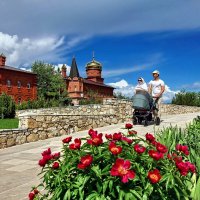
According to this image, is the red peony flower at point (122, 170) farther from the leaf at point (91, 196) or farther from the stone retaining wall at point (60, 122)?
the stone retaining wall at point (60, 122)

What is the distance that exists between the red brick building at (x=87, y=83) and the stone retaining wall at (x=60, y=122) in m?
53.9

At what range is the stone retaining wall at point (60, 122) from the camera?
29.6 ft

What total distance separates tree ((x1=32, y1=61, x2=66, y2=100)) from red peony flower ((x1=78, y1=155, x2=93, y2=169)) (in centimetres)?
5824

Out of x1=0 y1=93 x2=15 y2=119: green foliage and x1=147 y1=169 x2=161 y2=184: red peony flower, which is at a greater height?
x1=0 y1=93 x2=15 y2=119: green foliage

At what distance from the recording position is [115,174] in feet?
7.07

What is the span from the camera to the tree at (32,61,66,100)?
61097mm

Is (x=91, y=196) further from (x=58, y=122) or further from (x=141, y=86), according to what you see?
(x=141, y=86)

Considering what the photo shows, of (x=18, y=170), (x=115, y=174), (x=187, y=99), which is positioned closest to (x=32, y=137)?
(x=18, y=170)

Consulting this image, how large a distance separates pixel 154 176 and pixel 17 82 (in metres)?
60.7

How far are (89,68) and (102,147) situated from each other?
76862 millimetres

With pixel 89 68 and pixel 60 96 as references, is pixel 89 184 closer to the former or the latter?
pixel 60 96

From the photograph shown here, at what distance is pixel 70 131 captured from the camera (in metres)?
11.2

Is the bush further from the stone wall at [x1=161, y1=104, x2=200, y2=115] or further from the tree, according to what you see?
the tree

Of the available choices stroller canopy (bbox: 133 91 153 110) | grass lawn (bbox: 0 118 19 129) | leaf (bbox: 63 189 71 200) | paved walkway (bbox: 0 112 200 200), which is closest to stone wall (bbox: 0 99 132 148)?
paved walkway (bbox: 0 112 200 200)
